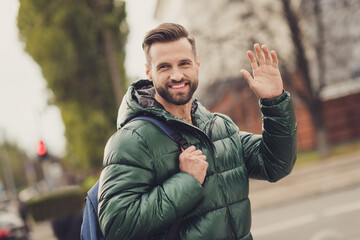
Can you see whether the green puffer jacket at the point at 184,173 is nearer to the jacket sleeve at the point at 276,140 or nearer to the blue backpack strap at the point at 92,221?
the jacket sleeve at the point at 276,140

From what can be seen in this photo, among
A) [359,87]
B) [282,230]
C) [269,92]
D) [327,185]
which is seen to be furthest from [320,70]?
[269,92]

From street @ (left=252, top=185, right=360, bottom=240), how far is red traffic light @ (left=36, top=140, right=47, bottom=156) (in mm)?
7090

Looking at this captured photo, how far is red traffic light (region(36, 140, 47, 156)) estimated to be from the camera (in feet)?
38.2

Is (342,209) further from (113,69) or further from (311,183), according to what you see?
(113,69)

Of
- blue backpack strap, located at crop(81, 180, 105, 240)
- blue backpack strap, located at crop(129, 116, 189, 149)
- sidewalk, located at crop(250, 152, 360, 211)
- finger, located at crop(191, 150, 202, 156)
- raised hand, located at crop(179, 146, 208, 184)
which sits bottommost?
sidewalk, located at crop(250, 152, 360, 211)

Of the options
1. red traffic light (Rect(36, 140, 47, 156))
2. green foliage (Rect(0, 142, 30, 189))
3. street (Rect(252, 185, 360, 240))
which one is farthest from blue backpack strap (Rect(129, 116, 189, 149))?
green foliage (Rect(0, 142, 30, 189))

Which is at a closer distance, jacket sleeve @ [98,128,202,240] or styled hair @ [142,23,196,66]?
jacket sleeve @ [98,128,202,240]

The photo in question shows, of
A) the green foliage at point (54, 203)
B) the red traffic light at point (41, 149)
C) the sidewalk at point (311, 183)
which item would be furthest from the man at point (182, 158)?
the green foliage at point (54, 203)

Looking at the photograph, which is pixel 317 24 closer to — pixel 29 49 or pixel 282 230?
pixel 282 230

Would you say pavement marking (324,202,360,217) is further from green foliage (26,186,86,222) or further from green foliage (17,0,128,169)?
green foliage (17,0,128,169)

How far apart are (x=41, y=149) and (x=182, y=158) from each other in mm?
11077

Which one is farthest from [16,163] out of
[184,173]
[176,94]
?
[184,173]

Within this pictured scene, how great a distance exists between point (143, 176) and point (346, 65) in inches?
597

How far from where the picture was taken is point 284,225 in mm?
7301
